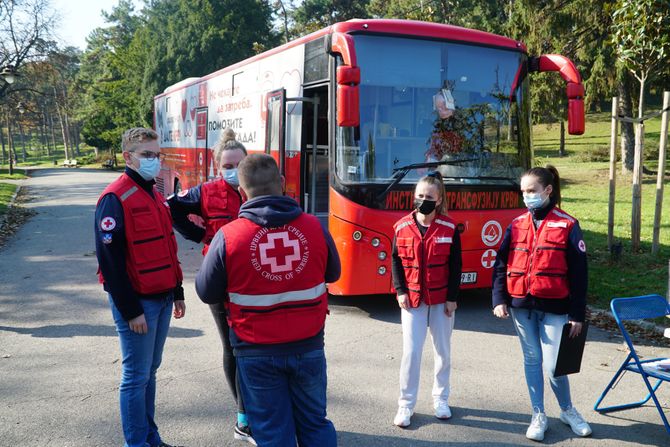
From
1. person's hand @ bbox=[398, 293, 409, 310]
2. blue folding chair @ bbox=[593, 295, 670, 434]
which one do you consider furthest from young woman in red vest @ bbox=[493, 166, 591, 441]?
person's hand @ bbox=[398, 293, 409, 310]

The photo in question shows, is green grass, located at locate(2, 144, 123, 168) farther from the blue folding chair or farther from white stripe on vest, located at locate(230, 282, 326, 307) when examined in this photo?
white stripe on vest, located at locate(230, 282, 326, 307)

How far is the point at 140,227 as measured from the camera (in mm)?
3232

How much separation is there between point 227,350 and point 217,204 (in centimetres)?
98

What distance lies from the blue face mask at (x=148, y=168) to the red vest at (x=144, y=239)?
0.09m

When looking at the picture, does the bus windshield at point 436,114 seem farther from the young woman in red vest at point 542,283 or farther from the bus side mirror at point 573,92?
the young woman in red vest at point 542,283

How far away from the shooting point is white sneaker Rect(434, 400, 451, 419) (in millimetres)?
4203

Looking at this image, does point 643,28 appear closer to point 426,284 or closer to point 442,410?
point 426,284

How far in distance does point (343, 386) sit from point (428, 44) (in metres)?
4.09

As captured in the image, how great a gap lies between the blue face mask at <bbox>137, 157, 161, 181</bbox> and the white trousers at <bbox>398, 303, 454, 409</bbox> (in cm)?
195

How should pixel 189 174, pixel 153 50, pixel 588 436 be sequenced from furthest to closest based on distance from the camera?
pixel 153 50
pixel 189 174
pixel 588 436

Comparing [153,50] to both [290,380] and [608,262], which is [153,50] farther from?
[290,380]

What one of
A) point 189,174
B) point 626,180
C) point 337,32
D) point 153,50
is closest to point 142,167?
point 337,32

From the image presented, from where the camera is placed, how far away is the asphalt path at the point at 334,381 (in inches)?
157

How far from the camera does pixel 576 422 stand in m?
3.99
